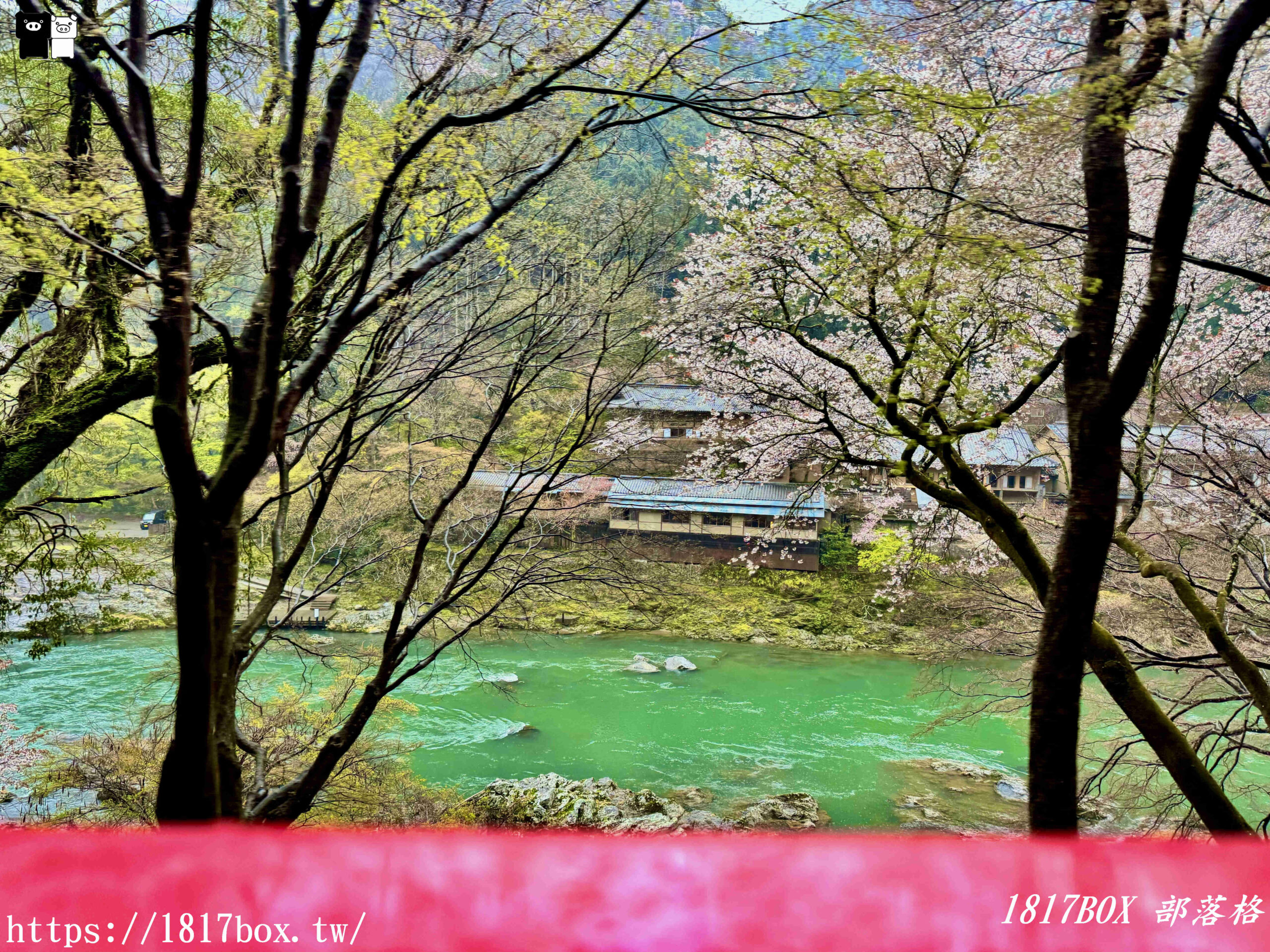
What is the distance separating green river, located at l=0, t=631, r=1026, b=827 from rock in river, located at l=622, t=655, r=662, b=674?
186mm

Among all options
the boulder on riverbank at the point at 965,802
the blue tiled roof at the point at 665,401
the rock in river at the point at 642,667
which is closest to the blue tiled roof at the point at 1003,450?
the boulder on riverbank at the point at 965,802

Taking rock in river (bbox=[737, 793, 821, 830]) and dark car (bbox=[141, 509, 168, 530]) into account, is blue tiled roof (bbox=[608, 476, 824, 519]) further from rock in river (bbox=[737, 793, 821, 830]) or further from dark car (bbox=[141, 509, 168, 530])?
dark car (bbox=[141, 509, 168, 530])

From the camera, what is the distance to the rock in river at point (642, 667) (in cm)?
1065

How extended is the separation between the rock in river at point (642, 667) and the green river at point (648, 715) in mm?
186

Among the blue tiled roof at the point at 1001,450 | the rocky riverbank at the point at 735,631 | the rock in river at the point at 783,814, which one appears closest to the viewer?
the rock in river at the point at 783,814

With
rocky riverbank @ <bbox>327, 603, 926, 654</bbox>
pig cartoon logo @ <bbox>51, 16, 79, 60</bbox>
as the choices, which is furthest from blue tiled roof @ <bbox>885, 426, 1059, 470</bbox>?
pig cartoon logo @ <bbox>51, 16, 79, 60</bbox>

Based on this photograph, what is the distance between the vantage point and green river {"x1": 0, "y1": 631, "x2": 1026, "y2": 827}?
25.1 feet

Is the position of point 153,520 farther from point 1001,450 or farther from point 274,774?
→ point 1001,450

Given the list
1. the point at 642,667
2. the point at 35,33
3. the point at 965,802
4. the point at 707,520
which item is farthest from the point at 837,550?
the point at 35,33

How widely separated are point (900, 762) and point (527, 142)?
7.54 m

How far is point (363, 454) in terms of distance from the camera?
1150 cm

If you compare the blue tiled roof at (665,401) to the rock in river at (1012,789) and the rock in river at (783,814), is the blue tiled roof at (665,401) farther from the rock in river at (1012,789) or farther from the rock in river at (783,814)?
the rock in river at (1012,789)

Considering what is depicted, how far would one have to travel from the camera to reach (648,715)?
9.25 metres

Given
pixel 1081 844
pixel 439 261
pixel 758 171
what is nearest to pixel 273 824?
pixel 439 261
